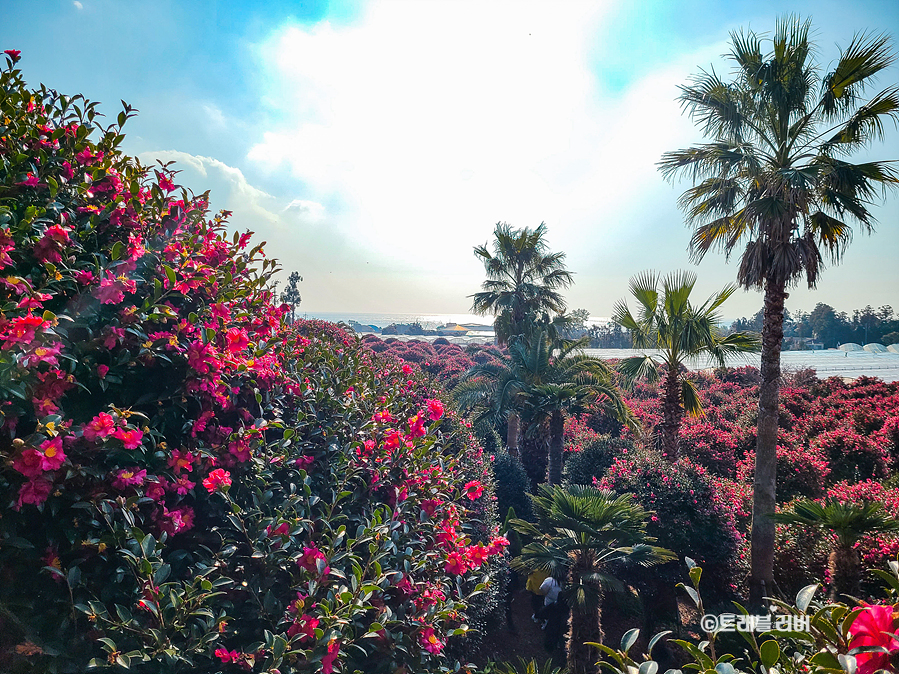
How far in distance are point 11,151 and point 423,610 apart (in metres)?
3.49

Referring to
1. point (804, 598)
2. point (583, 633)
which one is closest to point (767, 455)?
point (583, 633)

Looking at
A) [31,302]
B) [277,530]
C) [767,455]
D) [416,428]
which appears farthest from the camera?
[767,455]

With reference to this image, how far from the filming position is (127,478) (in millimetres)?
1844

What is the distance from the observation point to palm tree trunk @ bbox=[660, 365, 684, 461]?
28.4 feet

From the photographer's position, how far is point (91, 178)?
241cm

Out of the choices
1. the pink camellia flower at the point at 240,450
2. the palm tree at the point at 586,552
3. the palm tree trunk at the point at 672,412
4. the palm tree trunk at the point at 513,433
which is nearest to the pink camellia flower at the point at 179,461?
the pink camellia flower at the point at 240,450

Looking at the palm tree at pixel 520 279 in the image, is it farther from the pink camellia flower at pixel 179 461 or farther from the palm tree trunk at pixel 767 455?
the pink camellia flower at pixel 179 461

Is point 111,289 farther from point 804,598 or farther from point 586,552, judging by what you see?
point 586,552

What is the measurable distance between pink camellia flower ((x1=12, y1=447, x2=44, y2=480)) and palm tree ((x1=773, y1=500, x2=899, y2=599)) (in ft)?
23.0

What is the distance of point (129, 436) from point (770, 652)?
101 inches

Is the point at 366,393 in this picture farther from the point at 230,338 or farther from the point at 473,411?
the point at 473,411

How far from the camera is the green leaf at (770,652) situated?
51.6 inches

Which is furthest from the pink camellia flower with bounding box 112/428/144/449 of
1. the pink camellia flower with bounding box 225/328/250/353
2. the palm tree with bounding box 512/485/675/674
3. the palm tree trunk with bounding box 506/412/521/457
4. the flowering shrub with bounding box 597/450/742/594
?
the palm tree trunk with bounding box 506/412/521/457

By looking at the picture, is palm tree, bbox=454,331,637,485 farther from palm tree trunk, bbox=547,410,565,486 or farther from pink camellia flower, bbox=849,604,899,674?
pink camellia flower, bbox=849,604,899,674
